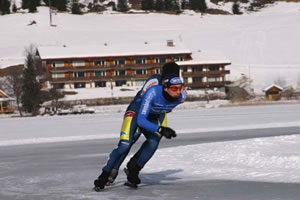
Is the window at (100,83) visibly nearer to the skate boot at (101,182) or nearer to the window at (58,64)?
the window at (58,64)

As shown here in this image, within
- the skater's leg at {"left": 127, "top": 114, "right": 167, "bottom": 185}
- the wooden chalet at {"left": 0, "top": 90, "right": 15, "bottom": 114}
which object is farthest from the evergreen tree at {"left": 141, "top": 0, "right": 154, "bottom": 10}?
the skater's leg at {"left": 127, "top": 114, "right": 167, "bottom": 185}

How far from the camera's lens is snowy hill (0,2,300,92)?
9825 cm

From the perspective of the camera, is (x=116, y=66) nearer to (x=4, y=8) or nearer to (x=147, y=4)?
(x=4, y=8)

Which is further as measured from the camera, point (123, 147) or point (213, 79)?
point (213, 79)

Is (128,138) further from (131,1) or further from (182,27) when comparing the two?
(131,1)

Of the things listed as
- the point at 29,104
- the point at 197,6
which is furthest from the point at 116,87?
the point at 197,6

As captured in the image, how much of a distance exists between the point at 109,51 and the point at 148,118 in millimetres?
80561

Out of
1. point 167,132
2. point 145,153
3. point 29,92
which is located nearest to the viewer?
point 167,132

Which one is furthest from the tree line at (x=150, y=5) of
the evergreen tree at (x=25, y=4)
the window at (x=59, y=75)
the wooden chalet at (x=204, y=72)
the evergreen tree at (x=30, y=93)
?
the evergreen tree at (x=30, y=93)

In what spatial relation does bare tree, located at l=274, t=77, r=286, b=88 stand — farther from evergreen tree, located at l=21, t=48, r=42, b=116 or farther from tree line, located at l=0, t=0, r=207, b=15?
tree line, located at l=0, t=0, r=207, b=15

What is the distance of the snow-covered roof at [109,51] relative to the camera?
3327 inches

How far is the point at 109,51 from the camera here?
86.8 meters

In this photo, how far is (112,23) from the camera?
146 m

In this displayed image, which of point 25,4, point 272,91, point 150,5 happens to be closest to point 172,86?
point 272,91
